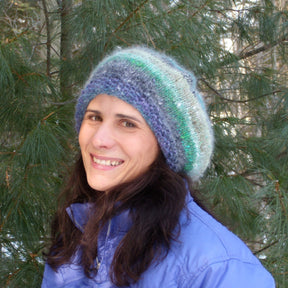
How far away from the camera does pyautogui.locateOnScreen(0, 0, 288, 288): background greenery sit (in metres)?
1.44

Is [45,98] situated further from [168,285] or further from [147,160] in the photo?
[168,285]

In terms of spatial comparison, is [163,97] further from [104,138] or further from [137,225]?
[137,225]

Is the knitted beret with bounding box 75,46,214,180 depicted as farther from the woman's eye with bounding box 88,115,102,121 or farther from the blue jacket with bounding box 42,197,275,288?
the blue jacket with bounding box 42,197,275,288

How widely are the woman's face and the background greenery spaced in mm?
478

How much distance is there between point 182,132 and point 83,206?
0.39m

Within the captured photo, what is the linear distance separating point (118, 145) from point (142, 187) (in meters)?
0.14

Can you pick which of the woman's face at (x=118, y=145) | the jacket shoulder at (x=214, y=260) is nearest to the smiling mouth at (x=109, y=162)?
the woman's face at (x=118, y=145)

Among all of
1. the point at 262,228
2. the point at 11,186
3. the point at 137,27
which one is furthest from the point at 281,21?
the point at 11,186

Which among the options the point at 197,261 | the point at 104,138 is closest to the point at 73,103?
the point at 104,138

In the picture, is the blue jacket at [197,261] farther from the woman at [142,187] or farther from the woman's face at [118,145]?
the woman's face at [118,145]

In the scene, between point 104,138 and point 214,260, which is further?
point 104,138

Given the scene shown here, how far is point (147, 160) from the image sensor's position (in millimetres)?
998

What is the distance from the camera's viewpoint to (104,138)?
3.14 ft

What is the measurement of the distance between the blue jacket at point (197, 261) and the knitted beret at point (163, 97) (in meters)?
0.18
